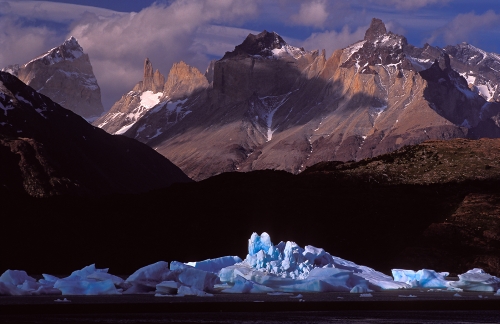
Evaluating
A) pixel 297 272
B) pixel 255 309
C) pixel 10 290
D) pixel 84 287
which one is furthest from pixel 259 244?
pixel 10 290

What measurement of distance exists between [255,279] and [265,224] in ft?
141

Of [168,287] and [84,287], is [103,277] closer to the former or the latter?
[84,287]

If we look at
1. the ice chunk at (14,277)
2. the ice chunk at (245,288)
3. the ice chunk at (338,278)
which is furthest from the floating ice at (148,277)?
the ice chunk at (338,278)

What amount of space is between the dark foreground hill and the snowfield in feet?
90.2

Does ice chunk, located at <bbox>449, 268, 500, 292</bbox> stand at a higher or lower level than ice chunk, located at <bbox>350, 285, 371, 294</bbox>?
higher

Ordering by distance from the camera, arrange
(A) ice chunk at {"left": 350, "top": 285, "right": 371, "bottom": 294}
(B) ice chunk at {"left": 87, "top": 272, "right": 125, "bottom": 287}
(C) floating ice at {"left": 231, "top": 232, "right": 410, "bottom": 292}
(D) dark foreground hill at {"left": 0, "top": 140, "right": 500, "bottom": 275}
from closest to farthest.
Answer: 1. (B) ice chunk at {"left": 87, "top": 272, "right": 125, "bottom": 287}
2. (A) ice chunk at {"left": 350, "top": 285, "right": 371, "bottom": 294}
3. (C) floating ice at {"left": 231, "top": 232, "right": 410, "bottom": 292}
4. (D) dark foreground hill at {"left": 0, "top": 140, "right": 500, "bottom": 275}

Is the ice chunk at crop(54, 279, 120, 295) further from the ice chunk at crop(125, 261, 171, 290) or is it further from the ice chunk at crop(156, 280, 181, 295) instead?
the ice chunk at crop(156, 280, 181, 295)

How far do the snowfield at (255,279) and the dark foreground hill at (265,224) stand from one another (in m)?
27.5

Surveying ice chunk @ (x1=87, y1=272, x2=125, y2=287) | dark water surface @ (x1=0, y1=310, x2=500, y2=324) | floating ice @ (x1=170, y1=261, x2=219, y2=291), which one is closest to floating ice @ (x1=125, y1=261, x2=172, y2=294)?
ice chunk @ (x1=87, y1=272, x2=125, y2=287)

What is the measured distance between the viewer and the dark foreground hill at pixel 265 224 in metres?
104

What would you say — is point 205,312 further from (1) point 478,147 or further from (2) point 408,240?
(1) point 478,147

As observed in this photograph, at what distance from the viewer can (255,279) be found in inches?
2758

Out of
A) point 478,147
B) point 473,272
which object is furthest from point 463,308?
point 478,147

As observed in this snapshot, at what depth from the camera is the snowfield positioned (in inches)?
2586
